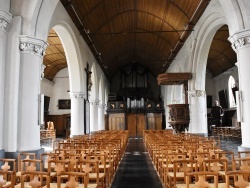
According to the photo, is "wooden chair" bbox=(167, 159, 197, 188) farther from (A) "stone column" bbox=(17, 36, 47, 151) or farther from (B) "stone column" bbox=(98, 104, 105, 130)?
(B) "stone column" bbox=(98, 104, 105, 130)

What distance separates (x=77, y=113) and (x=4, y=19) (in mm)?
7353

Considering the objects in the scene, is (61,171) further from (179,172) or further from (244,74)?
(244,74)

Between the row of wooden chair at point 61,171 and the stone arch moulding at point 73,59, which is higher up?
the stone arch moulding at point 73,59

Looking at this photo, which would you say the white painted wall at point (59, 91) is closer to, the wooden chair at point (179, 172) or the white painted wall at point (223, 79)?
the white painted wall at point (223, 79)

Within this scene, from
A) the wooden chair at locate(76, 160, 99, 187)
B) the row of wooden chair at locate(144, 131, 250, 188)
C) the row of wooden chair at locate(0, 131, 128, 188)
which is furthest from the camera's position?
the wooden chair at locate(76, 160, 99, 187)

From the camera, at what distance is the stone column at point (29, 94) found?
6.68m

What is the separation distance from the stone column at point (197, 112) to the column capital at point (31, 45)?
8.00 m

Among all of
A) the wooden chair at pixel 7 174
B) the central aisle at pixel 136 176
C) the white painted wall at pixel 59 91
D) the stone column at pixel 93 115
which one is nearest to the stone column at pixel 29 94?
the wooden chair at pixel 7 174

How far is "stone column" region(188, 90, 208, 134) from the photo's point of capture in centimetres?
1277

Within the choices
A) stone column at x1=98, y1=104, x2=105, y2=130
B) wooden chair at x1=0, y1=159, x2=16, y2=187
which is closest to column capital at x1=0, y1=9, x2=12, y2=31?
wooden chair at x1=0, y1=159, x2=16, y2=187

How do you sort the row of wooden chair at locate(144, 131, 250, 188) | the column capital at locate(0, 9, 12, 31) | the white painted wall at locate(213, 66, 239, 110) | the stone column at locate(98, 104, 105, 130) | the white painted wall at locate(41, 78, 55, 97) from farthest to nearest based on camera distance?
the white painted wall at locate(41, 78, 55, 97) < the stone column at locate(98, 104, 105, 130) < the white painted wall at locate(213, 66, 239, 110) < the column capital at locate(0, 9, 12, 31) < the row of wooden chair at locate(144, 131, 250, 188)

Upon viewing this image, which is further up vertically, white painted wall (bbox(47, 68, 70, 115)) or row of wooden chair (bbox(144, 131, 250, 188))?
white painted wall (bbox(47, 68, 70, 115))

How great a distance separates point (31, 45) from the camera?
6.83m

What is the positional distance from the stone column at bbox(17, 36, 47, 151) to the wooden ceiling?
3.79 m
